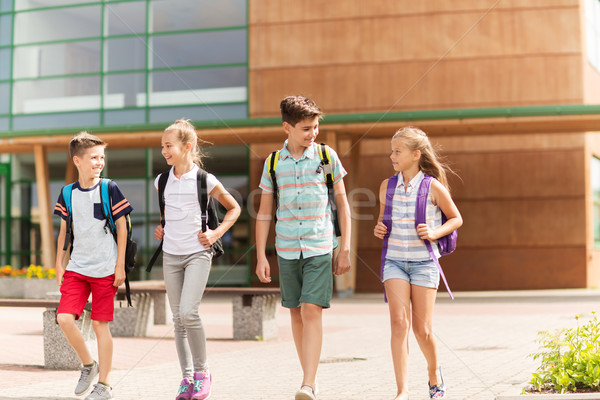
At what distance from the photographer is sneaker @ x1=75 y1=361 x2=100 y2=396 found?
5.42 m

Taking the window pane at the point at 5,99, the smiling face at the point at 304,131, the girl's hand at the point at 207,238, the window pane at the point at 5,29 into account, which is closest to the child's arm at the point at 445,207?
the smiling face at the point at 304,131

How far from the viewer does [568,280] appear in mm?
21484

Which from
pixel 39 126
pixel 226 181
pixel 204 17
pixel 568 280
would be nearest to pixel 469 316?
pixel 568 280

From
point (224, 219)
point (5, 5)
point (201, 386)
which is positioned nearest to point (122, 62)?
point (5, 5)

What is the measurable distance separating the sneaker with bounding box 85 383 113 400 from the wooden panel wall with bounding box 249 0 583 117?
698 inches

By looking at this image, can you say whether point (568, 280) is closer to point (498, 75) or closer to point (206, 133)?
point (498, 75)

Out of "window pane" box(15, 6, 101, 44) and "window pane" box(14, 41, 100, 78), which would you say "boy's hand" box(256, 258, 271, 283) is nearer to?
"window pane" box(14, 41, 100, 78)

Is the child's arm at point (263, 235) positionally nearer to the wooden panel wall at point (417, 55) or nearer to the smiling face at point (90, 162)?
the smiling face at point (90, 162)

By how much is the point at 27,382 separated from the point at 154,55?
18.4m

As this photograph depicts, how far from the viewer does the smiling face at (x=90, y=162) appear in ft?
18.0

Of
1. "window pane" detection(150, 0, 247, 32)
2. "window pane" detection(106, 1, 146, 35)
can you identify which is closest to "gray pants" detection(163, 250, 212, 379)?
"window pane" detection(150, 0, 247, 32)

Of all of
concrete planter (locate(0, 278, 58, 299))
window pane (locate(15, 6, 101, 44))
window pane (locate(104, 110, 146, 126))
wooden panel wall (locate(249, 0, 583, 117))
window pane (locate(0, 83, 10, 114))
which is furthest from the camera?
window pane (locate(0, 83, 10, 114))

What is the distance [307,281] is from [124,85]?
2003 cm

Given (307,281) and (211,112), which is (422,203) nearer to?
(307,281)
